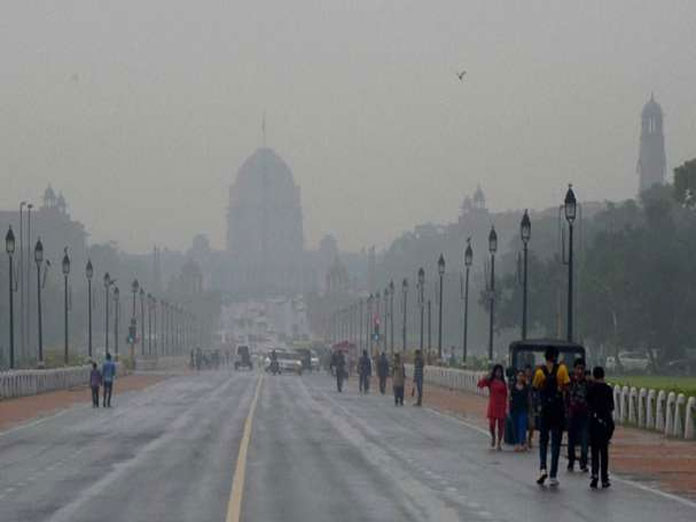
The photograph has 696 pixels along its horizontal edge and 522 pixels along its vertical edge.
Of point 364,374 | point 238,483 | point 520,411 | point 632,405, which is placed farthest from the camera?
point 364,374

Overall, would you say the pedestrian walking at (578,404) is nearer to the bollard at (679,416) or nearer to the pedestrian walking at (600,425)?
the pedestrian walking at (600,425)

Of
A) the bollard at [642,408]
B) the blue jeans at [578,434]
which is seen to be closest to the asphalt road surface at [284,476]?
the blue jeans at [578,434]

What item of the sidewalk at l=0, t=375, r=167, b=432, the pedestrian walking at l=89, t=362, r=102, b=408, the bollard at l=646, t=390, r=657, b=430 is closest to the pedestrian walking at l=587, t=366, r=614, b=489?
the bollard at l=646, t=390, r=657, b=430

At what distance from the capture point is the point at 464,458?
127 feet

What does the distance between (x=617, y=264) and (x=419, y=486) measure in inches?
3497

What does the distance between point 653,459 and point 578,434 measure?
16.2 ft

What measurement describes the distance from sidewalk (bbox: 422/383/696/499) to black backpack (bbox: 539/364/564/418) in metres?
1.88

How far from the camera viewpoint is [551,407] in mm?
32375

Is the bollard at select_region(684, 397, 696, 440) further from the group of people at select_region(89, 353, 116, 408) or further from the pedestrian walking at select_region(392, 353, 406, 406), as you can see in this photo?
the group of people at select_region(89, 353, 116, 408)

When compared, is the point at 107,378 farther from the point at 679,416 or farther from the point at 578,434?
the point at 578,434

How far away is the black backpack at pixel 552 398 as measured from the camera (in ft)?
106

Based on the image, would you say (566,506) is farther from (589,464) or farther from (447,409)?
(447,409)

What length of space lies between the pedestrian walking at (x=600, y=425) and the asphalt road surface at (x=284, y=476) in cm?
36

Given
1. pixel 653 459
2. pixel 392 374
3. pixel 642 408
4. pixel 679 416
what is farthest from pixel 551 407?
pixel 392 374
